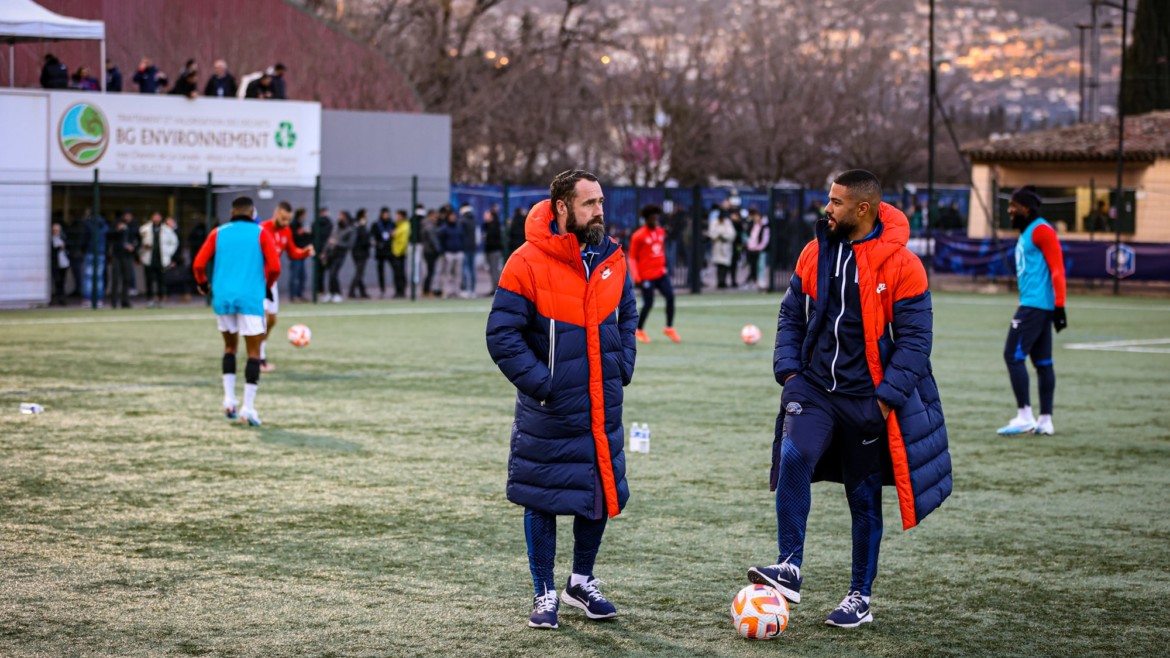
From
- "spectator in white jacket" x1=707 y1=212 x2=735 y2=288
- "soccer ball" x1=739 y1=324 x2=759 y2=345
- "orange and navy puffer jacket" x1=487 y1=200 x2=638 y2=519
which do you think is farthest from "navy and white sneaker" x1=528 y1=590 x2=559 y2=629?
"spectator in white jacket" x1=707 y1=212 x2=735 y2=288

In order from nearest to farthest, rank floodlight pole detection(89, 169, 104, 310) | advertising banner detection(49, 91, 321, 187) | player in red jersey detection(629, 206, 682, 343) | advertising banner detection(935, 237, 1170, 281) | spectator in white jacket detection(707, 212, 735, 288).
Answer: player in red jersey detection(629, 206, 682, 343), floodlight pole detection(89, 169, 104, 310), advertising banner detection(49, 91, 321, 187), spectator in white jacket detection(707, 212, 735, 288), advertising banner detection(935, 237, 1170, 281)

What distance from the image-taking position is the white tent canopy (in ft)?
92.1

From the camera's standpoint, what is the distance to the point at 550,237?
242 inches

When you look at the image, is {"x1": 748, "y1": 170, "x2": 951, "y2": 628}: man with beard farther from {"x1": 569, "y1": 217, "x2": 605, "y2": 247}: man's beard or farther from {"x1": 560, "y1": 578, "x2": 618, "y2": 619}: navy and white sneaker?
{"x1": 569, "y1": 217, "x2": 605, "y2": 247}: man's beard

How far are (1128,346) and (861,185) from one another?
16951 millimetres

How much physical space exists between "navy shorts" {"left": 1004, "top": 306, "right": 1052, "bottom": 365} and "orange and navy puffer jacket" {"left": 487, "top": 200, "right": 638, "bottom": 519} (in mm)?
6971

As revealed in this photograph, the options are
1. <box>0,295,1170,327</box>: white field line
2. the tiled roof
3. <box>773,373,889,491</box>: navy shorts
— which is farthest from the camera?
the tiled roof

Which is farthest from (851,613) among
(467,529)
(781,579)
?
(467,529)

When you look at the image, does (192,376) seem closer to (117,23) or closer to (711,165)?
(117,23)

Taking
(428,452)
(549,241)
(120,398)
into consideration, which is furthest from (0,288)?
(549,241)

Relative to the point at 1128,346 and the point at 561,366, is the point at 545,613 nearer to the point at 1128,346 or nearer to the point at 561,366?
the point at 561,366

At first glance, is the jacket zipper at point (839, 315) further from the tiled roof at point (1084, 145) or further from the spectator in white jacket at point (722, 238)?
the tiled roof at point (1084, 145)

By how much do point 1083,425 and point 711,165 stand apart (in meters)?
45.5

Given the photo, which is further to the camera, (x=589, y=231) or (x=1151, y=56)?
(x=1151, y=56)
